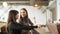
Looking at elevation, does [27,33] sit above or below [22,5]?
below

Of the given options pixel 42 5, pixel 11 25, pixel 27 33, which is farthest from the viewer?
Result: pixel 42 5

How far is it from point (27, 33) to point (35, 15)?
21.2ft

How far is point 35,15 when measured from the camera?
9078 millimetres

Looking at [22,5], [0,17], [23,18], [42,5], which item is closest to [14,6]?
[22,5]

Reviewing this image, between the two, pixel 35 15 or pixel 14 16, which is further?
pixel 35 15

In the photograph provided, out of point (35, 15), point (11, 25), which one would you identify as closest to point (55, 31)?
point (11, 25)

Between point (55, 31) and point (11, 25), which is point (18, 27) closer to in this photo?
point (11, 25)

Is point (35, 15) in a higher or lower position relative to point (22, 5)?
lower

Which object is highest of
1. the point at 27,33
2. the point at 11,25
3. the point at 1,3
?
the point at 1,3

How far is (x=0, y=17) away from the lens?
9086 mm

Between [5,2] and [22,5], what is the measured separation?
1026mm

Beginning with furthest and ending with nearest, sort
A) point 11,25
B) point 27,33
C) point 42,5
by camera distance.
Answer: point 42,5
point 27,33
point 11,25

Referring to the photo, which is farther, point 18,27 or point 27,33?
point 27,33

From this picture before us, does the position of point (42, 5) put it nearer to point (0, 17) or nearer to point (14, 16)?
point (0, 17)
